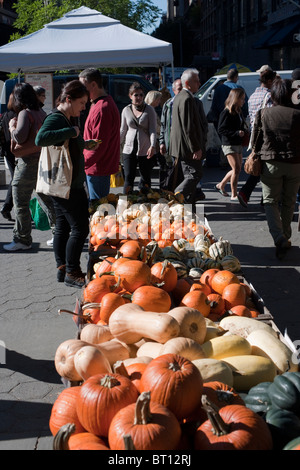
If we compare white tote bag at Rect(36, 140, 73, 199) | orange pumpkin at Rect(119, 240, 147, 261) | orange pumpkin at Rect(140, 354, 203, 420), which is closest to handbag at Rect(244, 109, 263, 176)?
white tote bag at Rect(36, 140, 73, 199)

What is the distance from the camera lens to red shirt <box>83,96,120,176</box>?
604cm

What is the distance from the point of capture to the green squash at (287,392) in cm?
217

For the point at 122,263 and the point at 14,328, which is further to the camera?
the point at 14,328

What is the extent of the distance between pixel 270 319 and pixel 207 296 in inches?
19.6

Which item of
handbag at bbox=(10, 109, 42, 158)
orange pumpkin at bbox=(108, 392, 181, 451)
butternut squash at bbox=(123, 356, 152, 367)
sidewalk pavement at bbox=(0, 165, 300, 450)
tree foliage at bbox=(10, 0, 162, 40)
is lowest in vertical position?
sidewalk pavement at bbox=(0, 165, 300, 450)

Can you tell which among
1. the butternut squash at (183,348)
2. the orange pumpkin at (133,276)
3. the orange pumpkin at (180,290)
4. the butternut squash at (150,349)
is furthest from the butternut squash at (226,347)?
the orange pumpkin at (180,290)

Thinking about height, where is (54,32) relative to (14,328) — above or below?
above

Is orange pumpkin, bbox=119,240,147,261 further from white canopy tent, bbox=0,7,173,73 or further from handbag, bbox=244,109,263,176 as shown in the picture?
white canopy tent, bbox=0,7,173,73

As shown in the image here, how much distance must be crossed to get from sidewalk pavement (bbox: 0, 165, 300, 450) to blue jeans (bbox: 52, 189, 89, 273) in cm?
35

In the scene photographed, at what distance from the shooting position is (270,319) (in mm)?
3383

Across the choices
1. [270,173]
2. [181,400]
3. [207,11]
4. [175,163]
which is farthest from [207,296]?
[207,11]

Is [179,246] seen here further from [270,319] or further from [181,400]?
[181,400]

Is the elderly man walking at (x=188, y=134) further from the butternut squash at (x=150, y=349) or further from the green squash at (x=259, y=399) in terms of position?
the green squash at (x=259, y=399)
